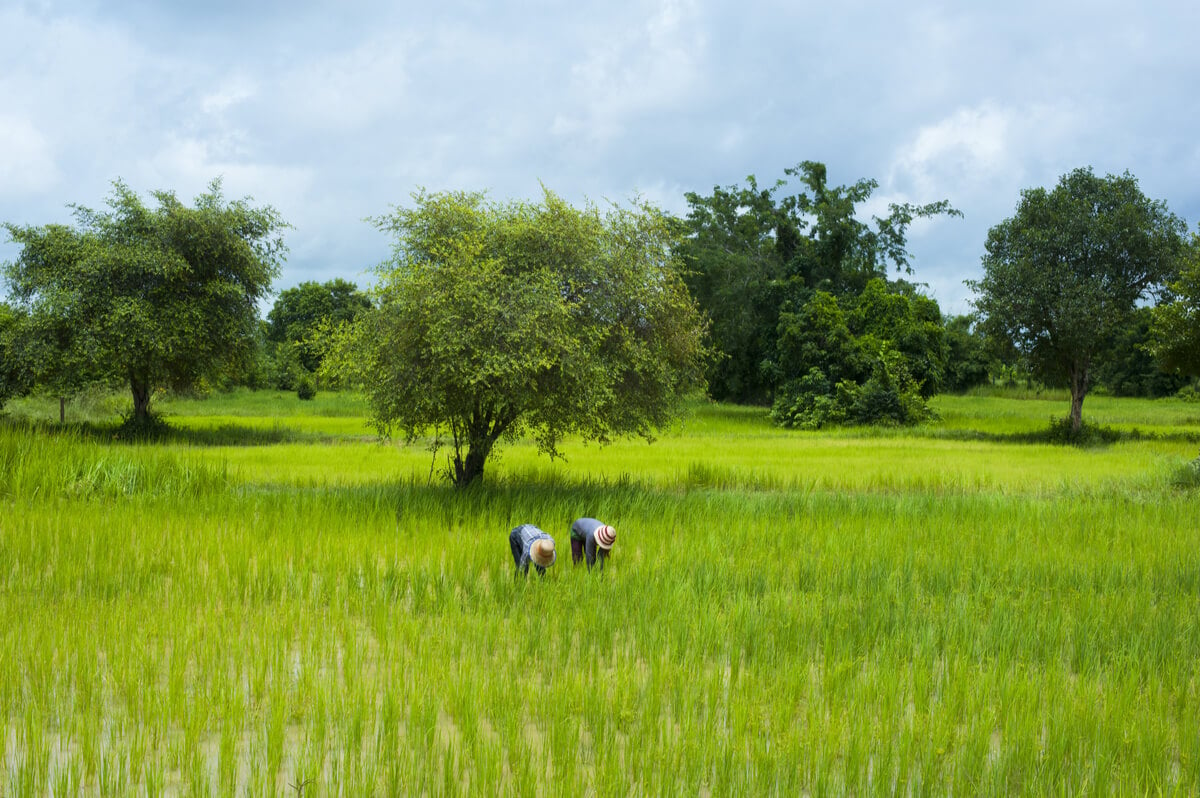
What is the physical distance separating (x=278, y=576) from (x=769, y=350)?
126ft

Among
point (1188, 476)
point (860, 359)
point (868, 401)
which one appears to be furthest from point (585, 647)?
point (860, 359)

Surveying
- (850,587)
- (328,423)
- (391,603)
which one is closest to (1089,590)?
(850,587)

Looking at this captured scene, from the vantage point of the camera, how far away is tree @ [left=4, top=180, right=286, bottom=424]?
89.6 ft

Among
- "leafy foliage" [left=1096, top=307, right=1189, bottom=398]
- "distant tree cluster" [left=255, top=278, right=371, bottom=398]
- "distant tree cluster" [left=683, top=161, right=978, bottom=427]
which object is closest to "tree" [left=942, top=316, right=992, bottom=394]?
"leafy foliage" [left=1096, top=307, right=1189, bottom=398]

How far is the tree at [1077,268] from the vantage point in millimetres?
31234

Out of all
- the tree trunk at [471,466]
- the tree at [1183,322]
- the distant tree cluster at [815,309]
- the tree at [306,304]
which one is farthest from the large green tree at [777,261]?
the tree at [306,304]

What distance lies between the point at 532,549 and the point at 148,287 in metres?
26.6

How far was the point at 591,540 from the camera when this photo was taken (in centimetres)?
827

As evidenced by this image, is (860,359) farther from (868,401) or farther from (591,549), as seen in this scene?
(591,549)

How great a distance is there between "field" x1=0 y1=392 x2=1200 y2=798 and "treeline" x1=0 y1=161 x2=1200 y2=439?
6885 millimetres

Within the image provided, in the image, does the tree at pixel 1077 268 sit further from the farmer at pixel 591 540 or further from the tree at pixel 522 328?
the farmer at pixel 591 540

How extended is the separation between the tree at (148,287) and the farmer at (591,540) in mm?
23355

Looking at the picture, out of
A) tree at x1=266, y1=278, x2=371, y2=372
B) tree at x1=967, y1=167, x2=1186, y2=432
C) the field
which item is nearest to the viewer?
the field

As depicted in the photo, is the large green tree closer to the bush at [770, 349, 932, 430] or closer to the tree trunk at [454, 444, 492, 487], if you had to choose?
the bush at [770, 349, 932, 430]
